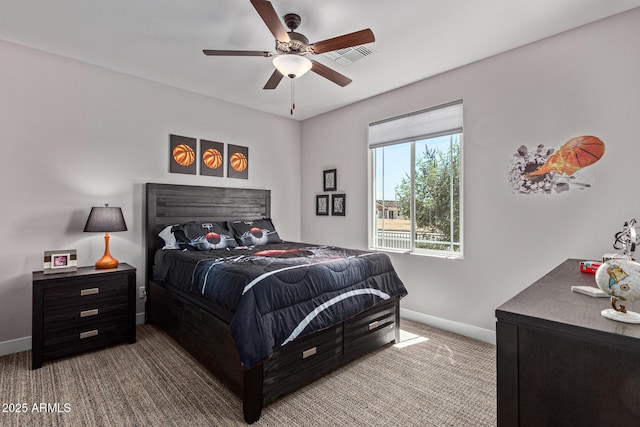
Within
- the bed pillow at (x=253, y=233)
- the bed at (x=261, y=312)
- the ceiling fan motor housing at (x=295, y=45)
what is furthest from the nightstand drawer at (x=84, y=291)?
the ceiling fan motor housing at (x=295, y=45)

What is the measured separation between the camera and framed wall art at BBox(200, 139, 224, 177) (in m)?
4.03

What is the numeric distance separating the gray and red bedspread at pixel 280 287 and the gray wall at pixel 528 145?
33.7 inches

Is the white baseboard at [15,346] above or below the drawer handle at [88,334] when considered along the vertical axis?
below

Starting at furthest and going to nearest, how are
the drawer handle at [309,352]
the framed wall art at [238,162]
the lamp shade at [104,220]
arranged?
the framed wall art at [238,162], the lamp shade at [104,220], the drawer handle at [309,352]

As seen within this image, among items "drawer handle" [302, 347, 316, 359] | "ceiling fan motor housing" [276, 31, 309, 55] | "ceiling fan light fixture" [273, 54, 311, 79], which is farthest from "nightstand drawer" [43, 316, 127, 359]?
"ceiling fan motor housing" [276, 31, 309, 55]

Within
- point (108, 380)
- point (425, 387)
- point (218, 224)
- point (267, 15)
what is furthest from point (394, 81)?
point (108, 380)

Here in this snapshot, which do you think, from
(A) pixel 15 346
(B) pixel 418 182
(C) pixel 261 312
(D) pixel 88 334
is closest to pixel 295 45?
(C) pixel 261 312

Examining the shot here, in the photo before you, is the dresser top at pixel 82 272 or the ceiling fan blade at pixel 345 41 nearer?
the ceiling fan blade at pixel 345 41

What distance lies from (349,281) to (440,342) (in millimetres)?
1270

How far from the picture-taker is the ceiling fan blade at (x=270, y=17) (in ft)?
5.91

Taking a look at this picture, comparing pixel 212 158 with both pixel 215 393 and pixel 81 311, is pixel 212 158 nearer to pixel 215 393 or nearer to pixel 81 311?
pixel 81 311

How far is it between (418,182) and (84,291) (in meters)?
3.54

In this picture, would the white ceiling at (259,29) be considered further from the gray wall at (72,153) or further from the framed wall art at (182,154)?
the framed wall art at (182,154)

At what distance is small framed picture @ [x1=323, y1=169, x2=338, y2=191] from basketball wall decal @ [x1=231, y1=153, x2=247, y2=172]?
1.19 metres
